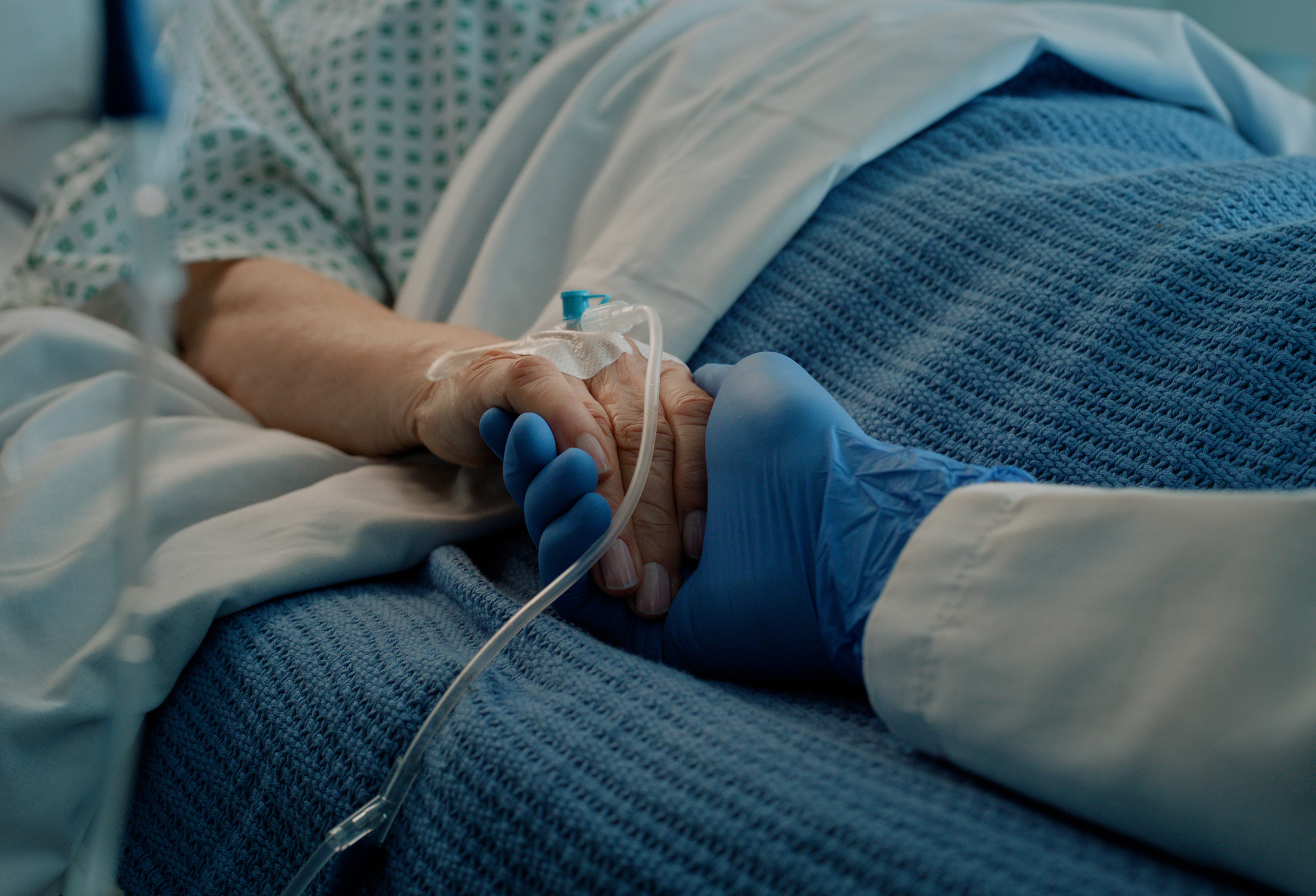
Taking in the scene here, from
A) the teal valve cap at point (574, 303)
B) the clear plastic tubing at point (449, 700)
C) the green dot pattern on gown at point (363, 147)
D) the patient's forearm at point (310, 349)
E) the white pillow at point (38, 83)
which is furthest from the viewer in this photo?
the white pillow at point (38, 83)

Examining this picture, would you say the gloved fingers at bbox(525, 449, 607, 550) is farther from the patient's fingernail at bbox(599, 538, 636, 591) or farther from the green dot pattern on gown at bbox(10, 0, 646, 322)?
the green dot pattern on gown at bbox(10, 0, 646, 322)

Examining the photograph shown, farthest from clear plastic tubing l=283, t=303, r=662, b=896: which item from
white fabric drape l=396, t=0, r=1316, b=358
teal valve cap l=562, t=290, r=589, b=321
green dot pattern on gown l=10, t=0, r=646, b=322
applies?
green dot pattern on gown l=10, t=0, r=646, b=322

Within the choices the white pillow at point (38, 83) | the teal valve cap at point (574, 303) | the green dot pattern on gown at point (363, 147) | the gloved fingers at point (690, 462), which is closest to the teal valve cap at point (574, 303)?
the teal valve cap at point (574, 303)

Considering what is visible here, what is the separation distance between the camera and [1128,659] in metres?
0.37

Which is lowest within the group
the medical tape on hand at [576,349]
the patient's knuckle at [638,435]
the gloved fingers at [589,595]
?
the gloved fingers at [589,595]

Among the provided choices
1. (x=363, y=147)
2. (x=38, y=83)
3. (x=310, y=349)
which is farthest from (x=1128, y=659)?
(x=38, y=83)

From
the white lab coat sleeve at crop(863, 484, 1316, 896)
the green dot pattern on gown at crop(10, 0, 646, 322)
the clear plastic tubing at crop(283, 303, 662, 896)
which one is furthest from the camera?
the green dot pattern on gown at crop(10, 0, 646, 322)

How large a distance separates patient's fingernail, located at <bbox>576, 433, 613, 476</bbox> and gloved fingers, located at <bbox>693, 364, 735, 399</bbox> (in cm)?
11

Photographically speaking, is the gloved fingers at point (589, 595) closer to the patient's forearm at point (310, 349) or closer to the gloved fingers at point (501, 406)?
the gloved fingers at point (501, 406)

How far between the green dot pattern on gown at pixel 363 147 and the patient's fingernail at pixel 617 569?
682 mm

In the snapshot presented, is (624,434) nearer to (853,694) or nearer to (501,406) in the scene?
(501,406)

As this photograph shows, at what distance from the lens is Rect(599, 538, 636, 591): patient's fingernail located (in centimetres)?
57

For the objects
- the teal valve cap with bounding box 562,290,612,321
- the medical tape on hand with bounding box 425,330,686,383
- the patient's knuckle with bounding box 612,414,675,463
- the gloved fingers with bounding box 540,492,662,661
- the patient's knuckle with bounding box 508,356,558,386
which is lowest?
the gloved fingers with bounding box 540,492,662,661

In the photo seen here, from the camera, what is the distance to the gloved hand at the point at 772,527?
49cm
